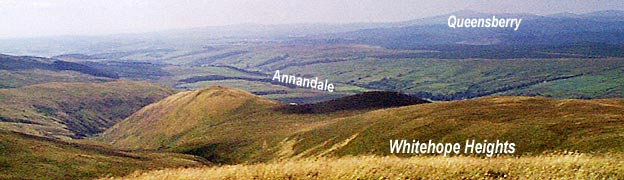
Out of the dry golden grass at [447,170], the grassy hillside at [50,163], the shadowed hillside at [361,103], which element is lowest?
the shadowed hillside at [361,103]

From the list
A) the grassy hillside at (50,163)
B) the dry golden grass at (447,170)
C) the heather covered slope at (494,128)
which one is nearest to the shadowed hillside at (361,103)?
the heather covered slope at (494,128)

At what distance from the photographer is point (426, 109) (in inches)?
4321

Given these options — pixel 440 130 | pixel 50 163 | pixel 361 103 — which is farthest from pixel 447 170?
pixel 361 103

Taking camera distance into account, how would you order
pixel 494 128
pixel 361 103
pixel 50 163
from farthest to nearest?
pixel 361 103 → pixel 50 163 → pixel 494 128

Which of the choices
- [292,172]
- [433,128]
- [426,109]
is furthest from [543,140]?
[426,109]

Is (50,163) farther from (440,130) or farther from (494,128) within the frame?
(494,128)

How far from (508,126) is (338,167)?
181 ft

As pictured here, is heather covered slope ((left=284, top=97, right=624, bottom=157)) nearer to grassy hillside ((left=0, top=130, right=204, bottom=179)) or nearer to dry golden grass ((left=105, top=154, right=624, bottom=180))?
dry golden grass ((left=105, top=154, right=624, bottom=180))

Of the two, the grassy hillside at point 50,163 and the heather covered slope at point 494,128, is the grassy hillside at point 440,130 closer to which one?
the heather covered slope at point 494,128

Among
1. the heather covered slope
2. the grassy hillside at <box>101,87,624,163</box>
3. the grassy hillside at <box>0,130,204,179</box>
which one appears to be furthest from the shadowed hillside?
the grassy hillside at <box>0,130,204,179</box>

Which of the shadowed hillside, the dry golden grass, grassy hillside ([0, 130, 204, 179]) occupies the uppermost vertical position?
→ the dry golden grass

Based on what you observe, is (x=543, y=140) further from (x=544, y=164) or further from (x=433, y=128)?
(x=544, y=164)

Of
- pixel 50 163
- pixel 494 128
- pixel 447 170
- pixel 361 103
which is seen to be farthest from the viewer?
pixel 361 103

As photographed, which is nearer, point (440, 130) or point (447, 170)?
point (447, 170)
